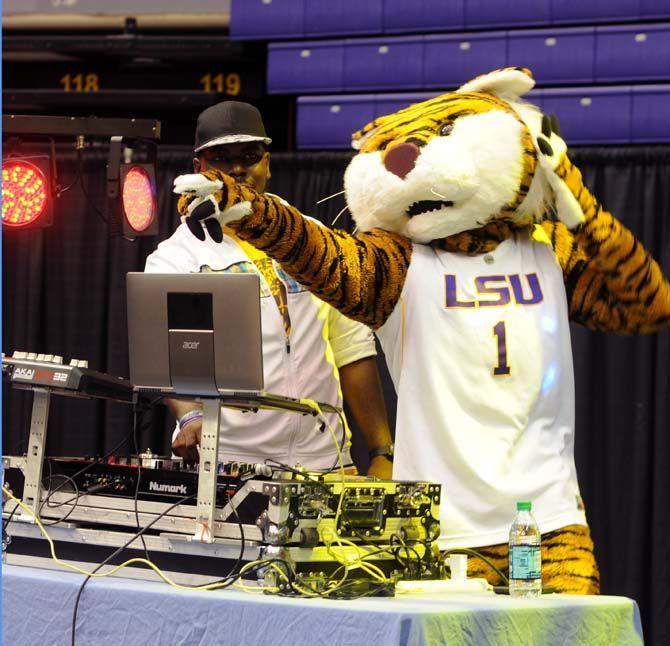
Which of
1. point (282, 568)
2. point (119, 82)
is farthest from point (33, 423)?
point (119, 82)

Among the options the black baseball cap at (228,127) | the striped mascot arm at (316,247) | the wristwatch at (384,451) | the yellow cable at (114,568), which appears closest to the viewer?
the yellow cable at (114,568)

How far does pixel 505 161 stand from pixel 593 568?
796 mm

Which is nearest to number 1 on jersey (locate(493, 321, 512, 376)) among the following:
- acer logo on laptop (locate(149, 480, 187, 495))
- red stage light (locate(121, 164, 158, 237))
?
acer logo on laptop (locate(149, 480, 187, 495))

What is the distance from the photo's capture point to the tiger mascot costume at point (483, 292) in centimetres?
232

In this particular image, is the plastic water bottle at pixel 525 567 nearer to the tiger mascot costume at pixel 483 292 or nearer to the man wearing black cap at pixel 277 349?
the tiger mascot costume at pixel 483 292

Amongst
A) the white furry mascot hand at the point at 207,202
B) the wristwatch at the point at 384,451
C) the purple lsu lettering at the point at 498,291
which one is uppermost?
the white furry mascot hand at the point at 207,202

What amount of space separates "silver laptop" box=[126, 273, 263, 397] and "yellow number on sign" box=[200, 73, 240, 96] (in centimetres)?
292

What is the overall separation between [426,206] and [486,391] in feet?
1.27

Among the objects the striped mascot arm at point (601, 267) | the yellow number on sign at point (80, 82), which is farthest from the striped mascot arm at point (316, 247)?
the yellow number on sign at point (80, 82)

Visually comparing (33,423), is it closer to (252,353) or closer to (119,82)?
(252,353)

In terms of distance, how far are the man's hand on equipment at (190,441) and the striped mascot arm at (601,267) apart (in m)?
0.85

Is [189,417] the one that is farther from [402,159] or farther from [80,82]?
[80,82]

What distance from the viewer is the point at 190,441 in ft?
8.90

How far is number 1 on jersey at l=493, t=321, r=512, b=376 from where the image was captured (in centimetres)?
238
